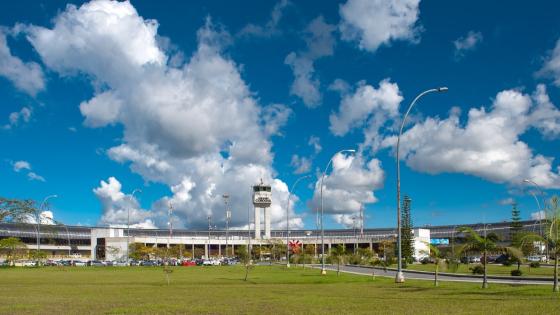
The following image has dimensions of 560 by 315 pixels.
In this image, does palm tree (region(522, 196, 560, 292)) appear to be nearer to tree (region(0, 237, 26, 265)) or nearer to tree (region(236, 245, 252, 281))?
tree (region(236, 245, 252, 281))

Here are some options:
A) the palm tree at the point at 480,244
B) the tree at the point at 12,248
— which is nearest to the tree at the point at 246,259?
the palm tree at the point at 480,244

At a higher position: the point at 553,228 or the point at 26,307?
the point at 553,228

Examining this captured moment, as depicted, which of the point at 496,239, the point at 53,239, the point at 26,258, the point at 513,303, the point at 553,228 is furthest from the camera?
the point at 53,239

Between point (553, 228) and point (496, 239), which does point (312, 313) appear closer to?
point (553, 228)

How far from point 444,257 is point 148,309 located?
A: 28.5m

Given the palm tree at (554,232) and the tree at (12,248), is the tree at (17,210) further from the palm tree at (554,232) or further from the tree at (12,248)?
the palm tree at (554,232)

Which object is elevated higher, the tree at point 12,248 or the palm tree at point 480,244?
the palm tree at point 480,244

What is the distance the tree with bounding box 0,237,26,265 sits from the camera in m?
107

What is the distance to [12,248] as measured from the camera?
112312 mm

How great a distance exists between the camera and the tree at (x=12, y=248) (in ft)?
352

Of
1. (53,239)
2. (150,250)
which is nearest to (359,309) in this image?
(150,250)

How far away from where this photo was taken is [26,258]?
130 m

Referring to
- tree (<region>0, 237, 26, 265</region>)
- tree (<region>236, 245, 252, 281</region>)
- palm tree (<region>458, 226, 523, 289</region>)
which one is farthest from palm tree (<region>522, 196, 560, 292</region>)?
tree (<region>0, 237, 26, 265</region>)

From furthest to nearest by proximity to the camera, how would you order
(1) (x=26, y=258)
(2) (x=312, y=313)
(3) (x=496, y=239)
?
(1) (x=26, y=258)
(3) (x=496, y=239)
(2) (x=312, y=313)
